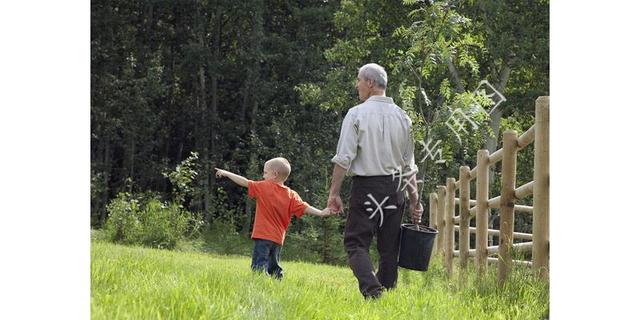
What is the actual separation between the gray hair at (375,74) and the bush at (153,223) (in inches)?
90.0

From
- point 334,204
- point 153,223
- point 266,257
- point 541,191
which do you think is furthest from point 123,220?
point 541,191

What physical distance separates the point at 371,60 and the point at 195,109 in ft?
4.66

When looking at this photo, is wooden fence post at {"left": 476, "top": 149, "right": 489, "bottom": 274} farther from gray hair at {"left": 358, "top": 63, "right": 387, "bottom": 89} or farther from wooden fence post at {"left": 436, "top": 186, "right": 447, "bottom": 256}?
wooden fence post at {"left": 436, "top": 186, "right": 447, "bottom": 256}

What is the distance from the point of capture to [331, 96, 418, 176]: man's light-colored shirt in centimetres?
427

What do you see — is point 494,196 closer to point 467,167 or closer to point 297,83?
point 467,167

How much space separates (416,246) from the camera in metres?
4.45

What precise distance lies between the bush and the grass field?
4.31ft

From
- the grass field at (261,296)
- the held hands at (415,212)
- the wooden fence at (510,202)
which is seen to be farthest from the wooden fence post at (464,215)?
the held hands at (415,212)

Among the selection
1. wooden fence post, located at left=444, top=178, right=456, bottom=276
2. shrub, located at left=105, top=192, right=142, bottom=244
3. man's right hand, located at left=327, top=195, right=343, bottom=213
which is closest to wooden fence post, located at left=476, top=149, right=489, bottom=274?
wooden fence post, located at left=444, top=178, right=456, bottom=276

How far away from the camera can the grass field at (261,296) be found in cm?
307

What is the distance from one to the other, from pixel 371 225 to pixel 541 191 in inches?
38.5

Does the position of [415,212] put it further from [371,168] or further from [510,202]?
[510,202]
